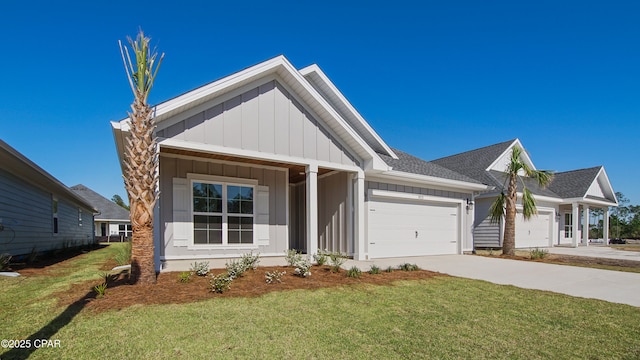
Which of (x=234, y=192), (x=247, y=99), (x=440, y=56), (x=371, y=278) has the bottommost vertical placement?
(x=371, y=278)

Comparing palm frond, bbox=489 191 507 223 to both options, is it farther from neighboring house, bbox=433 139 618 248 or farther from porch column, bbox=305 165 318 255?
porch column, bbox=305 165 318 255

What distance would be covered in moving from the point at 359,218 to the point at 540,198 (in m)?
12.7

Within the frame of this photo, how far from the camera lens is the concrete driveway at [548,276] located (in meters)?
6.70

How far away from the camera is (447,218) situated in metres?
13.2

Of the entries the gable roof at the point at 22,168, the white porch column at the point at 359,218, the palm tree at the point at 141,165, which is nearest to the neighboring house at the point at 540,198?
the white porch column at the point at 359,218

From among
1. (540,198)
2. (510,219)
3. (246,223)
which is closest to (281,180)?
(246,223)

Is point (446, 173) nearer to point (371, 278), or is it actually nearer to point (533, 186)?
point (371, 278)

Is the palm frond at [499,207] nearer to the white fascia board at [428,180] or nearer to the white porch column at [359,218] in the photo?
the white fascia board at [428,180]

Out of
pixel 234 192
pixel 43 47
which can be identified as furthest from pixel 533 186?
pixel 43 47

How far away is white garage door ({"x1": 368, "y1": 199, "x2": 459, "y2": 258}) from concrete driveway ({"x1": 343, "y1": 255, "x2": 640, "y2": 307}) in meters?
0.75

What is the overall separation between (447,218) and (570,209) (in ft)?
45.8

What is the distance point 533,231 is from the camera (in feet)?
57.6

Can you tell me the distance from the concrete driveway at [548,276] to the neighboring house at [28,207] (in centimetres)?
1034

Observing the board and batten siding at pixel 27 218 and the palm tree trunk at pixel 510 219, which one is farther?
the palm tree trunk at pixel 510 219
